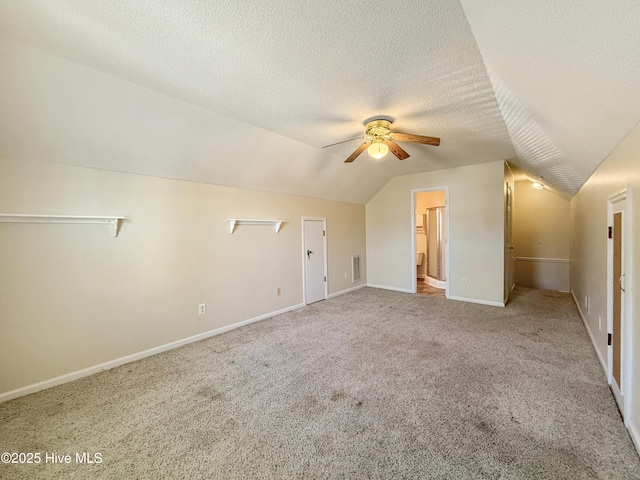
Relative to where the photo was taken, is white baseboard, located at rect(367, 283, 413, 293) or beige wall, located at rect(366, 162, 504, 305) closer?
beige wall, located at rect(366, 162, 504, 305)

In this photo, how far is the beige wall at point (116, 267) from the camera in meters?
2.15

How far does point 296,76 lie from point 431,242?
19.5ft

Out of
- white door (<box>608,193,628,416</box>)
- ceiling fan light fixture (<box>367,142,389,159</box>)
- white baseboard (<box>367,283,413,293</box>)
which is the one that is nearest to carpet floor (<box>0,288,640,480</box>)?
white door (<box>608,193,628,416</box>)

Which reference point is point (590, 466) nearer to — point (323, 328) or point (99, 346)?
point (323, 328)

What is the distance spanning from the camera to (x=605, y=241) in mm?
2408

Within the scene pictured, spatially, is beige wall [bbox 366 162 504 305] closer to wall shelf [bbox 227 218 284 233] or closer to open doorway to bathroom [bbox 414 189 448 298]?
open doorway to bathroom [bbox 414 189 448 298]

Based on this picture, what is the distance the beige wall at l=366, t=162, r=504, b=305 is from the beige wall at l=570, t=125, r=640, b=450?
3.50ft

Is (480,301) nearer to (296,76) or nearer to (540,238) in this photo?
→ (540,238)

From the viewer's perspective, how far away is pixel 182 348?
300cm

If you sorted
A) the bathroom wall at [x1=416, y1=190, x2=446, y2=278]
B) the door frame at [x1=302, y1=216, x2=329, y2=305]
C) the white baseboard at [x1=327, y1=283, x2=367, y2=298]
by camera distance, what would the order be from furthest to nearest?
the bathroom wall at [x1=416, y1=190, x2=446, y2=278] < the white baseboard at [x1=327, y1=283, x2=367, y2=298] < the door frame at [x1=302, y1=216, x2=329, y2=305]

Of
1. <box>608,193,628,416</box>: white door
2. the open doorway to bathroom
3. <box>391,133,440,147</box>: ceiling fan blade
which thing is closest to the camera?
<box>608,193,628,416</box>: white door

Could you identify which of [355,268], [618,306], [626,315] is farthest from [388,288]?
[626,315]

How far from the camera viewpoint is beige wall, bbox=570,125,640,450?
1.58 m

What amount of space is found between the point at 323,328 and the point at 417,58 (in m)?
3.11
